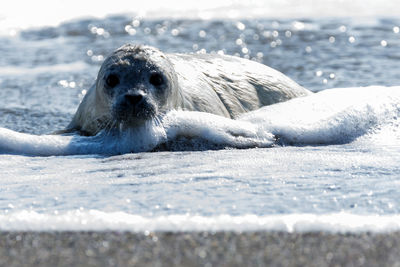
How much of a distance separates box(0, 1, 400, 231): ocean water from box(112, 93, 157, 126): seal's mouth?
0.12 meters

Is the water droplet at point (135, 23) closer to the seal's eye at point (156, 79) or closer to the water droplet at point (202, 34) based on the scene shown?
the water droplet at point (202, 34)

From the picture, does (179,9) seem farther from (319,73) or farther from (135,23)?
(319,73)

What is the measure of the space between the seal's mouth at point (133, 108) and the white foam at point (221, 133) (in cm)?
9

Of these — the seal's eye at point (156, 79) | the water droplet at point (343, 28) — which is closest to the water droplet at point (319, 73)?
the water droplet at point (343, 28)

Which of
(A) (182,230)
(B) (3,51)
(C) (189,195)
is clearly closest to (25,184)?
(C) (189,195)

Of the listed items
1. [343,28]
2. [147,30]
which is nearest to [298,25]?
[343,28]

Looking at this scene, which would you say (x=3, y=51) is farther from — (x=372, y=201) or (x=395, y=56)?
(x=372, y=201)

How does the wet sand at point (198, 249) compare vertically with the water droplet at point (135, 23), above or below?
above

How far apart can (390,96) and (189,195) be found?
8.24 ft

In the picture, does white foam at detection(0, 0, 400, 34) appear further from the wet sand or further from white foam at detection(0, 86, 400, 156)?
the wet sand

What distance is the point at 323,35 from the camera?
10008 mm

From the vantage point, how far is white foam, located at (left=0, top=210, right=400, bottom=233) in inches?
105

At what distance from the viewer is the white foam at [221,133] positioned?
14.9 feet

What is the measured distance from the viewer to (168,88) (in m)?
4.79
